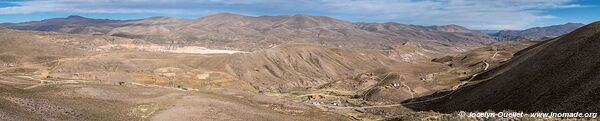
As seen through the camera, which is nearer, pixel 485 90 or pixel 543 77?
pixel 543 77

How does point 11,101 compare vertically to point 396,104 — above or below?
above

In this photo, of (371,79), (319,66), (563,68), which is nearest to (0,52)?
(319,66)

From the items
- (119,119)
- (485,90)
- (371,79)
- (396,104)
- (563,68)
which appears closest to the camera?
(119,119)

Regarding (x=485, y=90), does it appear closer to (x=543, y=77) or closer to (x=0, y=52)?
(x=543, y=77)

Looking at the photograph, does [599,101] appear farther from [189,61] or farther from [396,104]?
[189,61]

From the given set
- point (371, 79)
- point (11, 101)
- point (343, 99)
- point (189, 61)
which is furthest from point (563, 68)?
point (189, 61)

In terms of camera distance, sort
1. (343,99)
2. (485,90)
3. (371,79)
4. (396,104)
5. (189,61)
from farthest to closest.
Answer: (189,61) → (371,79) → (343,99) → (396,104) → (485,90)
